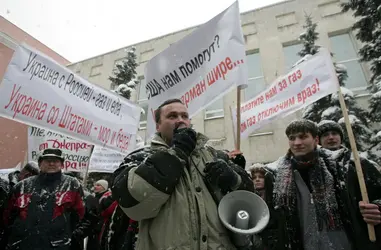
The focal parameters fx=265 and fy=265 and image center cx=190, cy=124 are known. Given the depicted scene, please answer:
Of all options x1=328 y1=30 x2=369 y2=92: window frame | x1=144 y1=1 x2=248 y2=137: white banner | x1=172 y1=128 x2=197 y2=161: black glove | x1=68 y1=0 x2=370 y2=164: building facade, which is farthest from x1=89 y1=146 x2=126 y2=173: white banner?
x1=328 y1=30 x2=369 y2=92: window frame

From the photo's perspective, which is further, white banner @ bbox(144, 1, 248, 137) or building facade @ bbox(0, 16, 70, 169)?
building facade @ bbox(0, 16, 70, 169)

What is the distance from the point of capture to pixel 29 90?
389cm

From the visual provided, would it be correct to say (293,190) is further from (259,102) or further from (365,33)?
(365,33)

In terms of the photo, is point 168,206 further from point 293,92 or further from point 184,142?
point 293,92

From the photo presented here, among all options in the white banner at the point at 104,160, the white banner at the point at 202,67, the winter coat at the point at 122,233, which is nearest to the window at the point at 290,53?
the white banner at the point at 104,160

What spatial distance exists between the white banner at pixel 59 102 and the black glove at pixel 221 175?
325 cm

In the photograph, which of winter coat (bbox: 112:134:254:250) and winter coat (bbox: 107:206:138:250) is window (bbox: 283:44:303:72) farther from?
winter coat (bbox: 112:134:254:250)

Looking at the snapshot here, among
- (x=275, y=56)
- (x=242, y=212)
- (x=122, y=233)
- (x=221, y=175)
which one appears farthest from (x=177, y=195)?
(x=275, y=56)

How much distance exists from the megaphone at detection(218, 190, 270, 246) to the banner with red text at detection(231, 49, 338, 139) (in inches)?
108

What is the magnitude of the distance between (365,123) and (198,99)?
7.30 meters

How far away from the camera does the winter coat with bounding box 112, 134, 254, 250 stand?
4.73ft

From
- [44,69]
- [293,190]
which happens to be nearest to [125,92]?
[44,69]

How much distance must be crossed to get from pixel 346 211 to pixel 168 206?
149 cm

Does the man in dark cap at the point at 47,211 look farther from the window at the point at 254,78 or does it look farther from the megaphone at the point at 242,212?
the window at the point at 254,78
